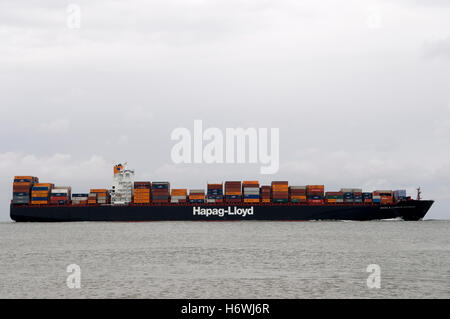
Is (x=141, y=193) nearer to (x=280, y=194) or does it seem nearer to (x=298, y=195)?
(x=280, y=194)

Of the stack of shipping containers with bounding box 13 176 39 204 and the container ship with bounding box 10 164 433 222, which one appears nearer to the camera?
the container ship with bounding box 10 164 433 222

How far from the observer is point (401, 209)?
88.9m

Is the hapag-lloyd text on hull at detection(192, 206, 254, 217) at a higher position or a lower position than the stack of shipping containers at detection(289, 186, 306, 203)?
lower

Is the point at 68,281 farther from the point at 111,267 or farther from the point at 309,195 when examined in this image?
the point at 309,195

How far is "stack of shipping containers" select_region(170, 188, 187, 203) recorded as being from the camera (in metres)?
90.3

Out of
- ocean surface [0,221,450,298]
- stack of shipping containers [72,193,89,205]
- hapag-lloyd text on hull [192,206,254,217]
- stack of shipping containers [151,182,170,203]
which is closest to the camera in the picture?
ocean surface [0,221,450,298]

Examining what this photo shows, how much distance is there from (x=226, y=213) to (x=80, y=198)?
26353 mm

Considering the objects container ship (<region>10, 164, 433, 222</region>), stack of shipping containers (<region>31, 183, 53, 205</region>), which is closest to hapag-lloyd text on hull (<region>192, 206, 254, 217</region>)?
container ship (<region>10, 164, 433, 222</region>)

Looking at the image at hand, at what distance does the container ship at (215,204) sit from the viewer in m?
88.4

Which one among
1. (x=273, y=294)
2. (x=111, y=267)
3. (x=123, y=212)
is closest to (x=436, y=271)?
(x=273, y=294)

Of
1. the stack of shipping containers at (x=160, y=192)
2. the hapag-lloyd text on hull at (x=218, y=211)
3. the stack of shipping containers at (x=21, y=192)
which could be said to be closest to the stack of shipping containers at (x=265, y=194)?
the hapag-lloyd text on hull at (x=218, y=211)

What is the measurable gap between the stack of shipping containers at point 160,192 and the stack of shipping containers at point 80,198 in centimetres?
1239

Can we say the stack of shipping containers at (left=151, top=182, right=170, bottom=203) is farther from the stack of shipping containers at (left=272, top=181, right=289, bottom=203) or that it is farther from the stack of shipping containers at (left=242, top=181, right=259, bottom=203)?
the stack of shipping containers at (left=272, top=181, right=289, bottom=203)

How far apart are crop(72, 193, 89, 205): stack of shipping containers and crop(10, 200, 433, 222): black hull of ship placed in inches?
43.2
